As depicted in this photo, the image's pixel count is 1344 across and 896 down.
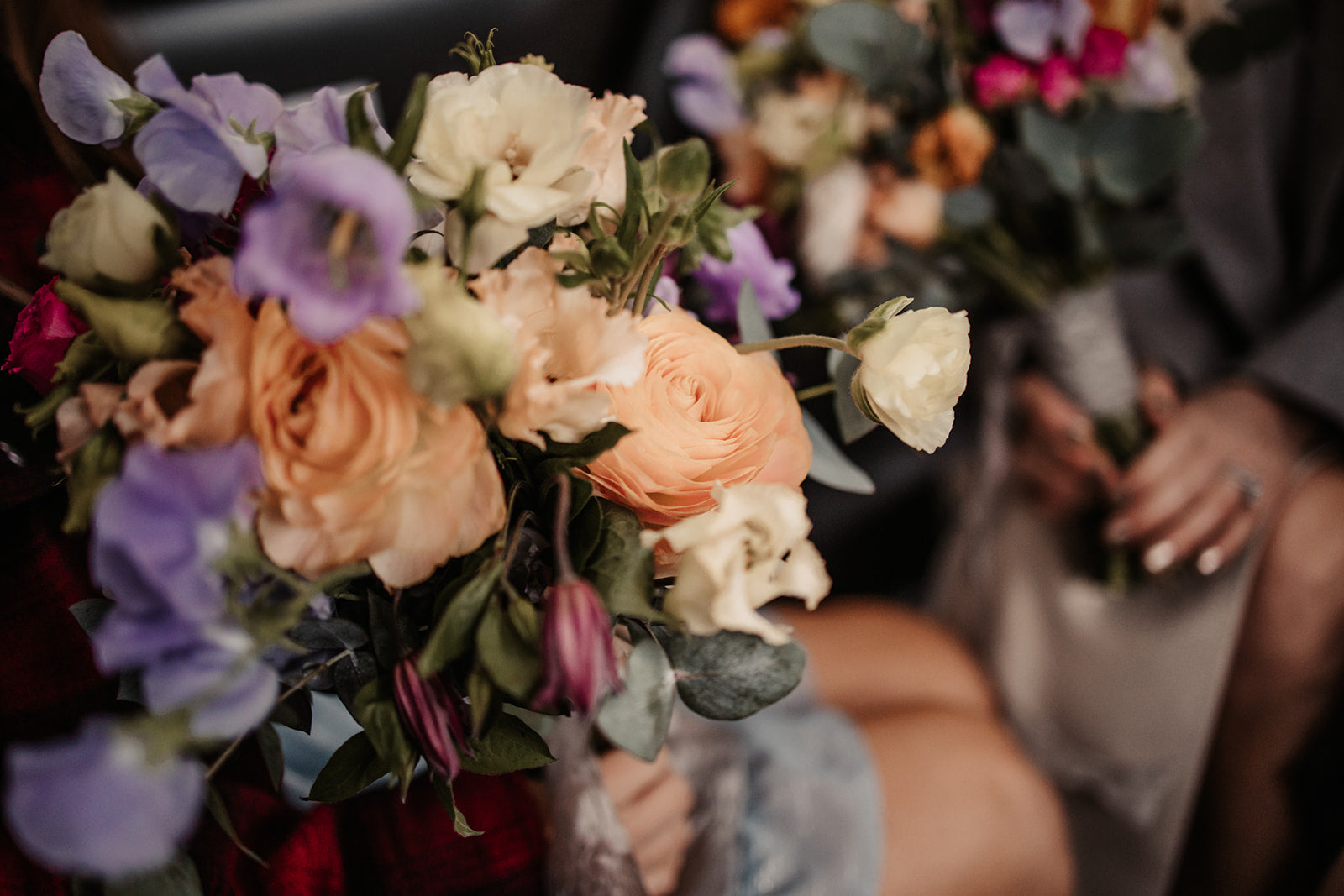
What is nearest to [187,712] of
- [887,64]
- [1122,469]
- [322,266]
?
[322,266]

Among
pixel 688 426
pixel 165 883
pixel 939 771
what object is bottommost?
pixel 939 771

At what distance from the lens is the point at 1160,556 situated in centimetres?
81

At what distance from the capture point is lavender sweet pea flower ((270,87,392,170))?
11.8 inches

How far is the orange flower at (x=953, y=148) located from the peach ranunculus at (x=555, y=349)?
558 millimetres

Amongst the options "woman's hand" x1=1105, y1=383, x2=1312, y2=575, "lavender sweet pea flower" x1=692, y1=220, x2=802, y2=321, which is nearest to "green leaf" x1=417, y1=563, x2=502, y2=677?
"lavender sweet pea flower" x1=692, y1=220, x2=802, y2=321

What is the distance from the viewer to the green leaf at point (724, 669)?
35 centimetres

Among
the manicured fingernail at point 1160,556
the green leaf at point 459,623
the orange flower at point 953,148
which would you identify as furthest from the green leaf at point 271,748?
the manicured fingernail at point 1160,556

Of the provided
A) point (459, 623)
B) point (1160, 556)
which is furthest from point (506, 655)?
point (1160, 556)

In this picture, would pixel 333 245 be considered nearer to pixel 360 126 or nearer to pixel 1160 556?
pixel 360 126

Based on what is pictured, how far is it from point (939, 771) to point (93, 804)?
59 cm

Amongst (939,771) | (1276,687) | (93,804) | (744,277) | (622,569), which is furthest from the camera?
(1276,687)

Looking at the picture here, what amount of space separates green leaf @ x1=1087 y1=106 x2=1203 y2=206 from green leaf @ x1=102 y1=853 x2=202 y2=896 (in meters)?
0.84

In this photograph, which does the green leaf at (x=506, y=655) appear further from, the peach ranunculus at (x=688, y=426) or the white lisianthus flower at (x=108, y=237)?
the white lisianthus flower at (x=108, y=237)

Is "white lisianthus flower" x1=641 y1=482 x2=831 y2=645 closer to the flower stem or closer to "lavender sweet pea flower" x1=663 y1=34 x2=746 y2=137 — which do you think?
the flower stem
